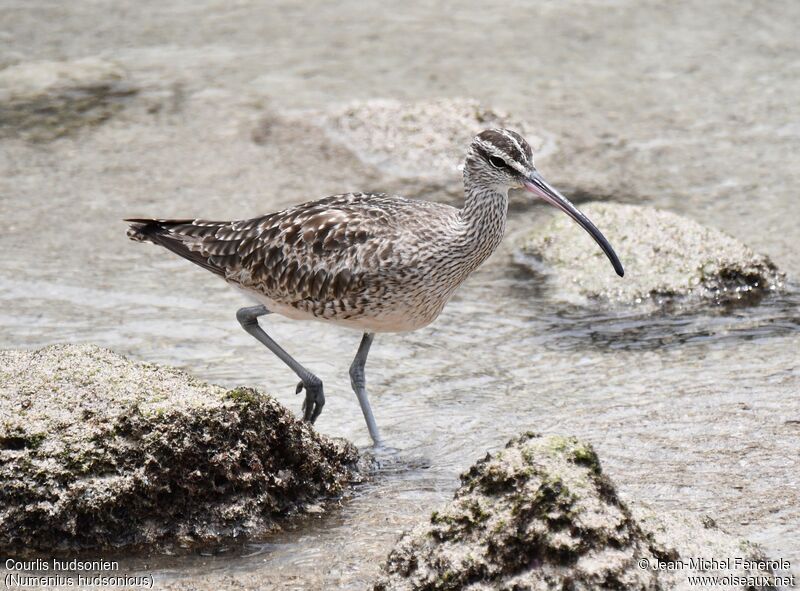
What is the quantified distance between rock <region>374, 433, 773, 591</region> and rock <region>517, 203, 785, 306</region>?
13.9 ft

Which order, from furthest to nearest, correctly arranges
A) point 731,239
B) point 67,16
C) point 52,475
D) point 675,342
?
1. point 67,16
2. point 731,239
3. point 675,342
4. point 52,475

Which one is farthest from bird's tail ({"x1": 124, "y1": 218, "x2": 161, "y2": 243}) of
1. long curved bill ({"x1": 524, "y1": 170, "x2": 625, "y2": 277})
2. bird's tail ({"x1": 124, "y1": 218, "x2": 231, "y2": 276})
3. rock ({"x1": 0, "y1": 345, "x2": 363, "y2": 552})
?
long curved bill ({"x1": 524, "y1": 170, "x2": 625, "y2": 277})

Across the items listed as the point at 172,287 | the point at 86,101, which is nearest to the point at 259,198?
the point at 172,287

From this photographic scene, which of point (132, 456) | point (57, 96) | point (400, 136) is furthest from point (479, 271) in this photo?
point (57, 96)

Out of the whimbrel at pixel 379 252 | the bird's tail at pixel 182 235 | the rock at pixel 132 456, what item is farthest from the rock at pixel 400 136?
the rock at pixel 132 456

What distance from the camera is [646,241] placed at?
9359 millimetres

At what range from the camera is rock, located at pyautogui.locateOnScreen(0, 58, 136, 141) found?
12.2m

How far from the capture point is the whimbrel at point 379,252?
6.96m

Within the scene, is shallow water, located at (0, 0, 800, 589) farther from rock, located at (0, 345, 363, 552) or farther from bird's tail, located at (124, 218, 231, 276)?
bird's tail, located at (124, 218, 231, 276)

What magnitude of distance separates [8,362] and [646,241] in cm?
520

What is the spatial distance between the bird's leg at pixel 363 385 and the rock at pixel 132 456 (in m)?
1.03

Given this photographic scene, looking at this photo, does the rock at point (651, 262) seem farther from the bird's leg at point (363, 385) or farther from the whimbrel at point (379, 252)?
the bird's leg at point (363, 385)

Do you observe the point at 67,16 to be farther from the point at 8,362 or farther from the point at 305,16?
Result: the point at 8,362

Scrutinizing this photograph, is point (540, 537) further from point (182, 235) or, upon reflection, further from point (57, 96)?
point (57, 96)
